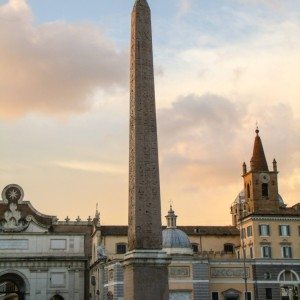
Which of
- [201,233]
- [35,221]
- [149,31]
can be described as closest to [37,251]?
[35,221]

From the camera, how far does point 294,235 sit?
50.8 m

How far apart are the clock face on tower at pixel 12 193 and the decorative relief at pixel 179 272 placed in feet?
62.6

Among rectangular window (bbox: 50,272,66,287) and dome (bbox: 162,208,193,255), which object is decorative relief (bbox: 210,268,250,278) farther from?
rectangular window (bbox: 50,272,66,287)

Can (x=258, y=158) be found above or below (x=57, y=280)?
above

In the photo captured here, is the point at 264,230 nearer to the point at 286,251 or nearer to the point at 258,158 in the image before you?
the point at 286,251

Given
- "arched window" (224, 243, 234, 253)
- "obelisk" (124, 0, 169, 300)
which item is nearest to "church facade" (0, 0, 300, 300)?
"arched window" (224, 243, 234, 253)

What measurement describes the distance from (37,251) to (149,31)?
1555 inches

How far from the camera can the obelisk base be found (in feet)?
61.3

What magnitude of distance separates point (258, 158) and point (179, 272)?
15.0 meters

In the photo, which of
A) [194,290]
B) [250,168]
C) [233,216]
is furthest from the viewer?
[233,216]

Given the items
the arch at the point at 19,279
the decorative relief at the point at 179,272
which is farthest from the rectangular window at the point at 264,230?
the arch at the point at 19,279

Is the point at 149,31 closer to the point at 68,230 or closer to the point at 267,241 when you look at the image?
the point at 267,241

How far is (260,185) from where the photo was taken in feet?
175

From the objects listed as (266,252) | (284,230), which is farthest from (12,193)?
(284,230)
